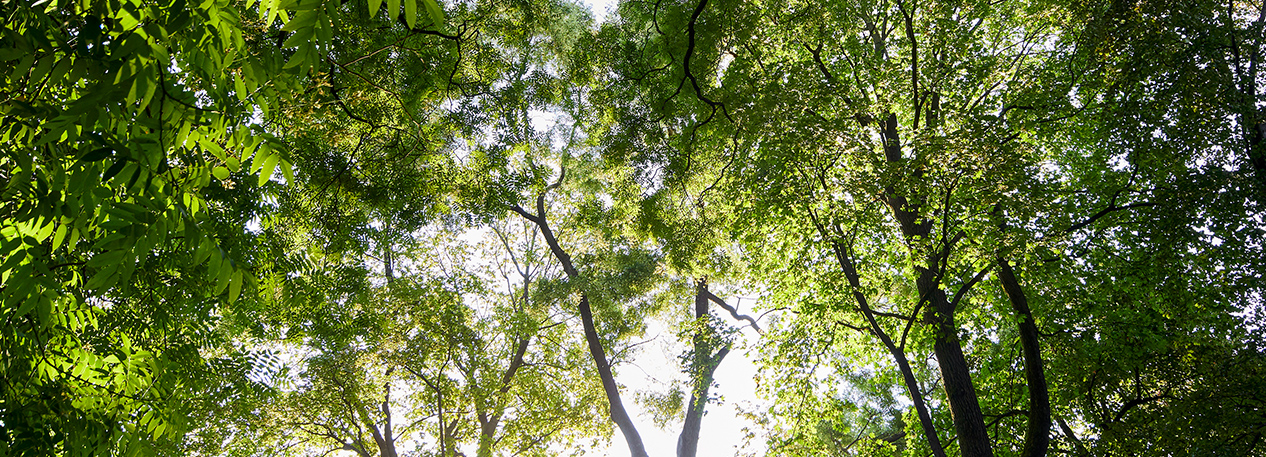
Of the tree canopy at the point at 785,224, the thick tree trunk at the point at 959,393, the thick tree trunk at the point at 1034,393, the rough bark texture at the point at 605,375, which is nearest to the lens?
the tree canopy at the point at 785,224

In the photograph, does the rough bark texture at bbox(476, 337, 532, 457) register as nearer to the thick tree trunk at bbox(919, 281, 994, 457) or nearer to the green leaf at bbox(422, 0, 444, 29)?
the thick tree trunk at bbox(919, 281, 994, 457)

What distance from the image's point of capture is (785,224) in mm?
7613

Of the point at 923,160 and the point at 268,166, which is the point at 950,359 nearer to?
the point at 923,160

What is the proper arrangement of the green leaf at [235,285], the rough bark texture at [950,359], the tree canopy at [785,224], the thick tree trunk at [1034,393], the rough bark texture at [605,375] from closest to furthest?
the green leaf at [235,285] < the tree canopy at [785,224] < the thick tree trunk at [1034,393] < the rough bark texture at [950,359] < the rough bark texture at [605,375]

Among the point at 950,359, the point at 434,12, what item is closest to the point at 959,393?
the point at 950,359

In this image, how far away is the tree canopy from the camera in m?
5.74

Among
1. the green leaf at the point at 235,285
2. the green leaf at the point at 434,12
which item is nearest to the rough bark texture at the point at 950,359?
the green leaf at the point at 434,12

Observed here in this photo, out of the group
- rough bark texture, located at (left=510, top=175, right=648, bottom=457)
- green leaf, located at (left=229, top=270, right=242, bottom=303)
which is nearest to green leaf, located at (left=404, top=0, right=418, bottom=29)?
→ green leaf, located at (left=229, top=270, right=242, bottom=303)

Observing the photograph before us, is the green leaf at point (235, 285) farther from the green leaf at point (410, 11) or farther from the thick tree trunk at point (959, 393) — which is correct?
the thick tree trunk at point (959, 393)

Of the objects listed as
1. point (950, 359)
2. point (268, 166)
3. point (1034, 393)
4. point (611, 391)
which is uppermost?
point (611, 391)

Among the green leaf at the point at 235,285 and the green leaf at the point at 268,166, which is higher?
the green leaf at the point at 268,166

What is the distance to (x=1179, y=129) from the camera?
21.9 ft

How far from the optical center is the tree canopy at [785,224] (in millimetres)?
5738

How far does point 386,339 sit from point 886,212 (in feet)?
27.2
